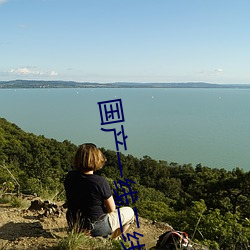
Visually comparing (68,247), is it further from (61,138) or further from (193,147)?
(61,138)

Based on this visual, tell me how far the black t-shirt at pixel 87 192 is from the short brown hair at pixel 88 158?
0.10 meters

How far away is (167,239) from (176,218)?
6.93 meters

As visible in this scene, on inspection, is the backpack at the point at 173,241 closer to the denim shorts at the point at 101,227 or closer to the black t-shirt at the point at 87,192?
the denim shorts at the point at 101,227

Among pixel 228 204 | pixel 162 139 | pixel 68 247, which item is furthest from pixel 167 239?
pixel 162 139

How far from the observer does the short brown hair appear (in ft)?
9.84

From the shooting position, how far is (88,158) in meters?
3.00

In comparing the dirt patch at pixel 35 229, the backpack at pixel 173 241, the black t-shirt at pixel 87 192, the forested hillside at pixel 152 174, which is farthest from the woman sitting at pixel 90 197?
the forested hillside at pixel 152 174

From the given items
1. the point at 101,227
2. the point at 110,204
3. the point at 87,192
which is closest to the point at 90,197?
the point at 87,192

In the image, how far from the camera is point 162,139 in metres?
47.7

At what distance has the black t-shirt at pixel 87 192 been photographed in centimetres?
306

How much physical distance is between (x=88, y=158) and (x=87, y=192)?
0.35 m
